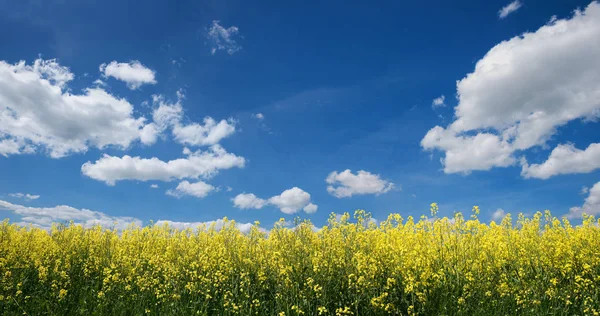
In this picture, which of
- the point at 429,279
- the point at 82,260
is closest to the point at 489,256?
the point at 429,279

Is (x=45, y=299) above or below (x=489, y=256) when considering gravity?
below

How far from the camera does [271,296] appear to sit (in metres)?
7.96

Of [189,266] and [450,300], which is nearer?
[450,300]

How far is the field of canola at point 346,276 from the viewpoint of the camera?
287 inches

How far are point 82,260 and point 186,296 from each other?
202 inches

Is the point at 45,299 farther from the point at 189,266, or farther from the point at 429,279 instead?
the point at 429,279

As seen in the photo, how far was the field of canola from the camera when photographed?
23.9 feet

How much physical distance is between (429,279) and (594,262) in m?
4.54

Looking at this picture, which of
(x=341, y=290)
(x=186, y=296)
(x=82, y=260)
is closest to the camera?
(x=341, y=290)

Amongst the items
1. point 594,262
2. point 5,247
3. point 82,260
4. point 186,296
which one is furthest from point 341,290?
point 5,247

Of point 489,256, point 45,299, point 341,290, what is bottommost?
point 45,299

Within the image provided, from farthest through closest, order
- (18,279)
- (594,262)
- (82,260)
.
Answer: (82,260), (18,279), (594,262)

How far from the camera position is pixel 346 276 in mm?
7828

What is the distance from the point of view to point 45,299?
8.85 m
